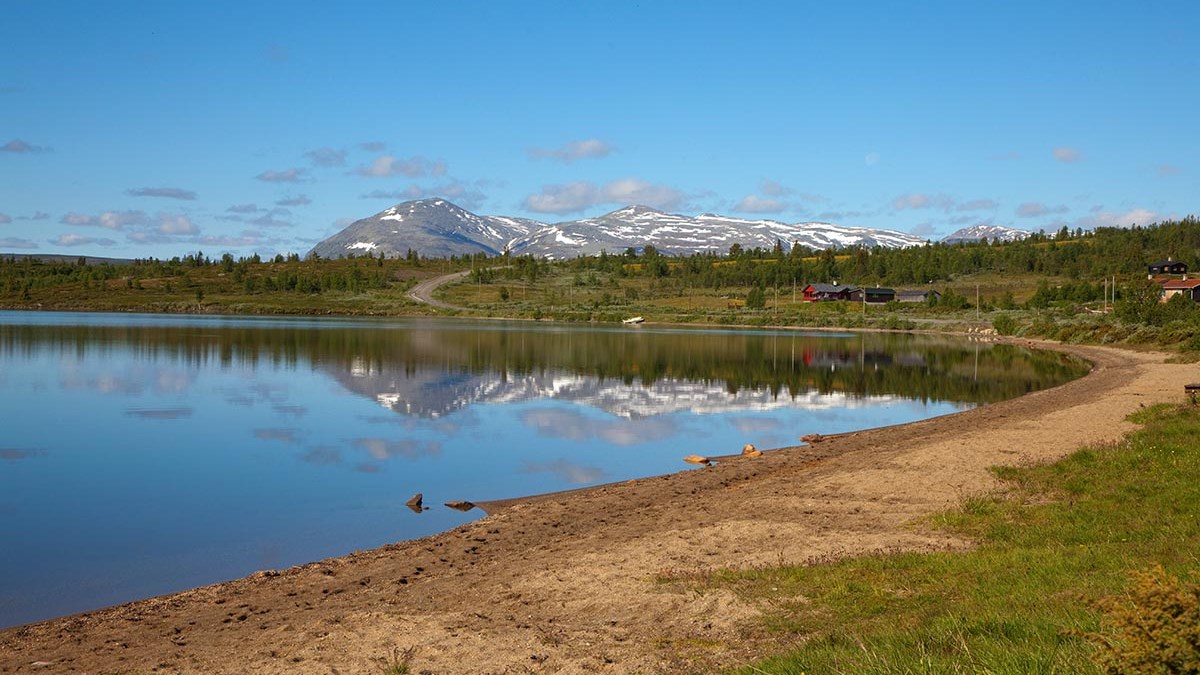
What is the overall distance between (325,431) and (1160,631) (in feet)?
76.9

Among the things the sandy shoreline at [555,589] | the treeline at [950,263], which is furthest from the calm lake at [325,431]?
the treeline at [950,263]

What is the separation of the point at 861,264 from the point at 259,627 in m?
177

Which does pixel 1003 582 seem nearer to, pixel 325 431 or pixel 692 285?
pixel 325 431

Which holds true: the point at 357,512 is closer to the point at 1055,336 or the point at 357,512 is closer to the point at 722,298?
the point at 1055,336

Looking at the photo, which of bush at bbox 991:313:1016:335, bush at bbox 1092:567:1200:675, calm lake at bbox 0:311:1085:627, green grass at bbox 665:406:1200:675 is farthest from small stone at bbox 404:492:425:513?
bush at bbox 991:313:1016:335

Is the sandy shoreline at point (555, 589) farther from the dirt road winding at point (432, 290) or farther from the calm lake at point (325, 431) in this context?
the dirt road winding at point (432, 290)

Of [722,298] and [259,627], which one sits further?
[722,298]

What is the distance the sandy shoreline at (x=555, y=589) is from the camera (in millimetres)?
8172

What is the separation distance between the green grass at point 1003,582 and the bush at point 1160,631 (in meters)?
0.85

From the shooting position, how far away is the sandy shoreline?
8172mm

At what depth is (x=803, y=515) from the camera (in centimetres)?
1338

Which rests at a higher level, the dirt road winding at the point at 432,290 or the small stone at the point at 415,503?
the dirt road winding at the point at 432,290

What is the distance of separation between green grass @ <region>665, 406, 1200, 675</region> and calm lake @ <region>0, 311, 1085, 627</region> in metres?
7.65

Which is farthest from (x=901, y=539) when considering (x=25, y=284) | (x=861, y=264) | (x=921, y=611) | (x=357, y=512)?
(x=861, y=264)
